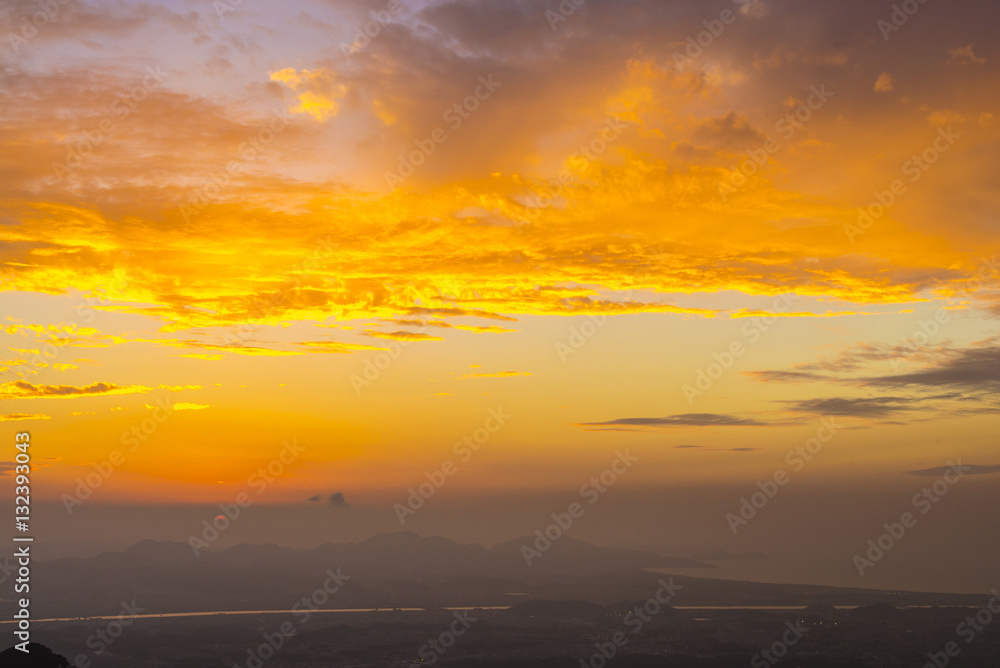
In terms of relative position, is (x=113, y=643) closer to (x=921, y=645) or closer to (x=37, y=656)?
(x=37, y=656)

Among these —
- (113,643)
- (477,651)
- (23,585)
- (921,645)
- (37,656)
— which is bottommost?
(113,643)

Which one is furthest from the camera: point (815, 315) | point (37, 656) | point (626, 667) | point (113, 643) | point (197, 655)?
point (113, 643)

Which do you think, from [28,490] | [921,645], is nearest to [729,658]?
[921,645]
